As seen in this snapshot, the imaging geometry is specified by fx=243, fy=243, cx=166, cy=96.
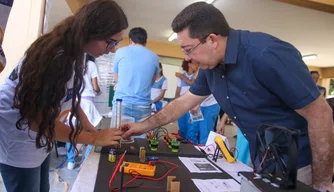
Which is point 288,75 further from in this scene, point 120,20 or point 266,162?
point 120,20

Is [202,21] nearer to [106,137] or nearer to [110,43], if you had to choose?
[110,43]

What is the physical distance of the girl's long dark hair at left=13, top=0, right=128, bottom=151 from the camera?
2.43 ft

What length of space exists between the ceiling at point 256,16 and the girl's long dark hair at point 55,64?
8.38 ft

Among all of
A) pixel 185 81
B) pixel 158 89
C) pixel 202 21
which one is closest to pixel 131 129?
pixel 202 21

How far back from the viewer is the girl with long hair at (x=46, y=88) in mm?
748

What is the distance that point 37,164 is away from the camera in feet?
3.08

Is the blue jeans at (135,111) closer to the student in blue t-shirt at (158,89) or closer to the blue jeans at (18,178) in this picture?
the blue jeans at (18,178)

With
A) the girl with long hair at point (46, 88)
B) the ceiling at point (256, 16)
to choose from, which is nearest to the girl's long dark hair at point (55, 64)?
the girl with long hair at point (46, 88)

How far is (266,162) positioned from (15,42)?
2146 mm

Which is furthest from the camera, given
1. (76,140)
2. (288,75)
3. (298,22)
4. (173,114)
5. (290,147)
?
(298,22)

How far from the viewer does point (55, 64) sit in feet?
2.45

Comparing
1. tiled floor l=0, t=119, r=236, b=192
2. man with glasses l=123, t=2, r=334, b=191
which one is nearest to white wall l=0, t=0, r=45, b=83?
tiled floor l=0, t=119, r=236, b=192

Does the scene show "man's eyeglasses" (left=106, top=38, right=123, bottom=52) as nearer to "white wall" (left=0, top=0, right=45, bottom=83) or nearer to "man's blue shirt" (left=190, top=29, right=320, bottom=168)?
"man's blue shirt" (left=190, top=29, right=320, bottom=168)

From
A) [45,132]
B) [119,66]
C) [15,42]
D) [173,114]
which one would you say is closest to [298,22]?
[119,66]
